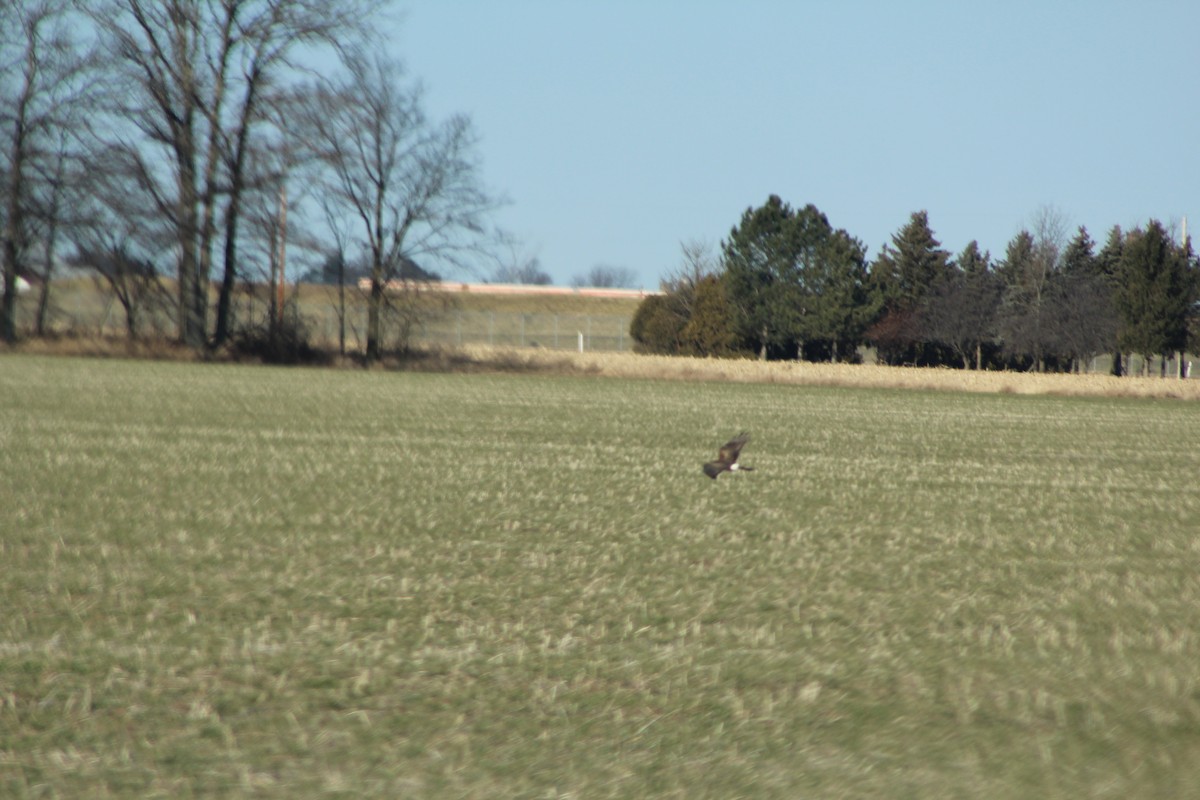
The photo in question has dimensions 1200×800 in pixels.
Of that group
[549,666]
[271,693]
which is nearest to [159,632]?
[271,693]

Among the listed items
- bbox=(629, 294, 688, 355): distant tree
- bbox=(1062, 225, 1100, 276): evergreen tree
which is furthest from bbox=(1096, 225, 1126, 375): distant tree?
bbox=(629, 294, 688, 355): distant tree

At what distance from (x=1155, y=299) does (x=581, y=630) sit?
67331mm

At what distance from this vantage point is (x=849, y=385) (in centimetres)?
4272

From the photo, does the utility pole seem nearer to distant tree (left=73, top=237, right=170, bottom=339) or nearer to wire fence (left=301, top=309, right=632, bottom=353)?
distant tree (left=73, top=237, right=170, bottom=339)

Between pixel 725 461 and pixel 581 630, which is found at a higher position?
pixel 725 461

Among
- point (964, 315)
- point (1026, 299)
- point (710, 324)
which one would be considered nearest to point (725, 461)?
point (710, 324)

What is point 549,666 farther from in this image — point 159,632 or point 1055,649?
point 1055,649

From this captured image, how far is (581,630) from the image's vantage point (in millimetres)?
5285

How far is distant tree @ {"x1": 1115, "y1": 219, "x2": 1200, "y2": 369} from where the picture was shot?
66.0 metres

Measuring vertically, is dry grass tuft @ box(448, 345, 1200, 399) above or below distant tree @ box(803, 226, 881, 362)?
below

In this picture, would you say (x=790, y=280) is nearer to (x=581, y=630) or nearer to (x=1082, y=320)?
(x=1082, y=320)

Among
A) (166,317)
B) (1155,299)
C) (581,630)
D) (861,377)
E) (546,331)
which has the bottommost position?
(581,630)

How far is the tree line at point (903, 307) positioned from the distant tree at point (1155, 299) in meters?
0.07

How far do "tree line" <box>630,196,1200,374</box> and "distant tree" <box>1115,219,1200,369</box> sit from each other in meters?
0.07
